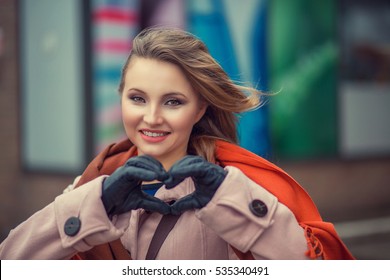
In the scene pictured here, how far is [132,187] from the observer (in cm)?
185

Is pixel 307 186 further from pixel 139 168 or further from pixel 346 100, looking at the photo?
pixel 139 168

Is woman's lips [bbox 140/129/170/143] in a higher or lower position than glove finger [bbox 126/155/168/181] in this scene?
higher

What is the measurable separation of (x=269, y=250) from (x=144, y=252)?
1.25 feet

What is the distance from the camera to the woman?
1869 millimetres

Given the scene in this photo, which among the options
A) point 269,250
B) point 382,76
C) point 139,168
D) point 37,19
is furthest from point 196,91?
point 382,76

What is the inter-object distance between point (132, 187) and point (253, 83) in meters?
4.33

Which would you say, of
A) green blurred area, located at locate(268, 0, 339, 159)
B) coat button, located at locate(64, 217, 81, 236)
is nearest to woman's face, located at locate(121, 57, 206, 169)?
coat button, located at locate(64, 217, 81, 236)

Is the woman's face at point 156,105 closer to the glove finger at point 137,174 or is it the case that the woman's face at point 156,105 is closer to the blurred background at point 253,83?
the glove finger at point 137,174

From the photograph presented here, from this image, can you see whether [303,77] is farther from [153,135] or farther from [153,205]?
[153,205]

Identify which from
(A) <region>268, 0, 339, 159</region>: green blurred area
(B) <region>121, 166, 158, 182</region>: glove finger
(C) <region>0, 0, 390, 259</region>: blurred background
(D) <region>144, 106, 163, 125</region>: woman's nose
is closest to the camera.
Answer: (B) <region>121, 166, 158, 182</region>: glove finger

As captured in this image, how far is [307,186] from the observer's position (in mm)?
8836

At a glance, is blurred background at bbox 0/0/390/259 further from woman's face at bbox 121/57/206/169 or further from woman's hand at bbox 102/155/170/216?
woman's hand at bbox 102/155/170/216

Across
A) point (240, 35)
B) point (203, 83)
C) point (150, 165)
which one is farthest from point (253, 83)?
point (150, 165)

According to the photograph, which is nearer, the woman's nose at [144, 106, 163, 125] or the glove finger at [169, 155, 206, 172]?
the glove finger at [169, 155, 206, 172]
